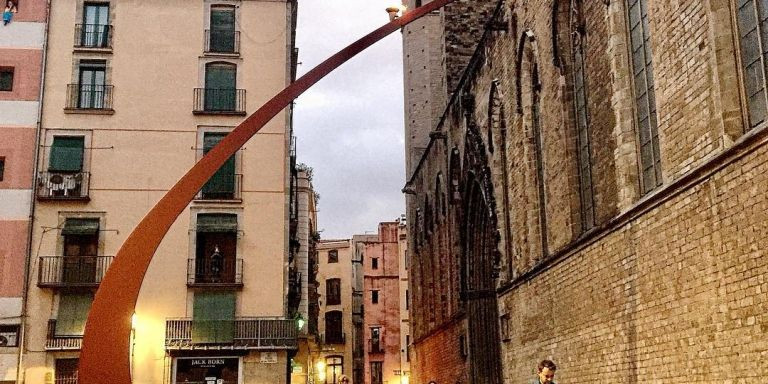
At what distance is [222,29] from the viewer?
2623 cm

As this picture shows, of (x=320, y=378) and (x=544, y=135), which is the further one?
(x=320, y=378)

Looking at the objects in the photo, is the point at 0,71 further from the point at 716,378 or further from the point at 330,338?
the point at 330,338

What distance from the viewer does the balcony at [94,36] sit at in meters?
25.5

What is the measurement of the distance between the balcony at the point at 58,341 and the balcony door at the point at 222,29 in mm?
8902

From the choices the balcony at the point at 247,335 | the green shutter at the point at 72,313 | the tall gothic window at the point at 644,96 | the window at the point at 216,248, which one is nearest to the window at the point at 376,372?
the balcony at the point at 247,335

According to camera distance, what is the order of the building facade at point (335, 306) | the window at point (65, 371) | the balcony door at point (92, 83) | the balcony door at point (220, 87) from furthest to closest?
the building facade at point (335, 306) < the balcony door at point (220, 87) < the balcony door at point (92, 83) < the window at point (65, 371)

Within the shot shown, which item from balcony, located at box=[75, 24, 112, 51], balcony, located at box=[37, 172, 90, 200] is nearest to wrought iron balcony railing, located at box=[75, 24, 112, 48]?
balcony, located at box=[75, 24, 112, 51]

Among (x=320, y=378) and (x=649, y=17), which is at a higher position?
(x=649, y=17)

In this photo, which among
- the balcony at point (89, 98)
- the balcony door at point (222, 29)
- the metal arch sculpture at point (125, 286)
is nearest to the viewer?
the metal arch sculpture at point (125, 286)

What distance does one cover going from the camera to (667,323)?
11445 millimetres

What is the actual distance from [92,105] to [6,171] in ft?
9.62

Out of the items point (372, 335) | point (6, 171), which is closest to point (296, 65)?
point (6, 171)

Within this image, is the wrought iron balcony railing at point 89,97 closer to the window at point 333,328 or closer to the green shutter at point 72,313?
the green shutter at point 72,313

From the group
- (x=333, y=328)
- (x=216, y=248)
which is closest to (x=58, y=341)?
(x=216, y=248)
